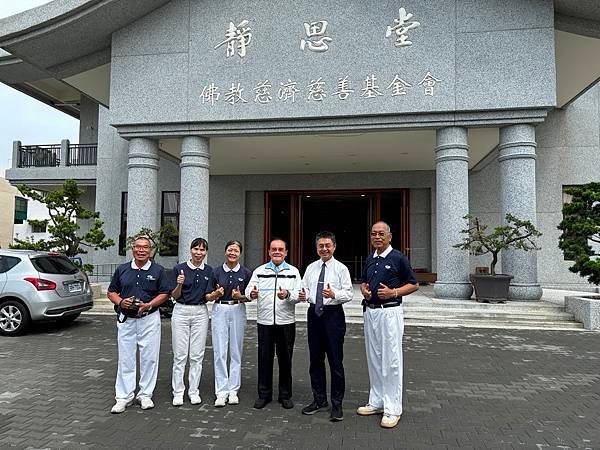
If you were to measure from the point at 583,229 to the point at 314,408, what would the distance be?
685 centimetres

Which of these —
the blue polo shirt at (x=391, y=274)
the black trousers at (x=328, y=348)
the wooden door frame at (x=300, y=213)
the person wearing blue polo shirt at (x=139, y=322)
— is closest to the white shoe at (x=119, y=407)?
the person wearing blue polo shirt at (x=139, y=322)

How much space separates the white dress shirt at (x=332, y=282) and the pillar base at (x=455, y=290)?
6.10 m

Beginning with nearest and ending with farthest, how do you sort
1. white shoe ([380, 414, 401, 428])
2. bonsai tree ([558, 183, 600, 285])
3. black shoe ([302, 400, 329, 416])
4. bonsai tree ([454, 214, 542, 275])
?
white shoe ([380, 414, 401, 428]), black shoe ([302, 400, 329, 416]), bonsai tree ([558, 183, 600, 285]), bonsai tree ([454, 214, 542, 275])

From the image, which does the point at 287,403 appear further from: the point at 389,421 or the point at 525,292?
the point at 525,292

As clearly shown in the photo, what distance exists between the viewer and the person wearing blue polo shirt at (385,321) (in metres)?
3.95

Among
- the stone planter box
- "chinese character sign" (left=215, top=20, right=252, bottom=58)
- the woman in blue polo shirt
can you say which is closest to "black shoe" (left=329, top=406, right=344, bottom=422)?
the woman in blue polo shirt

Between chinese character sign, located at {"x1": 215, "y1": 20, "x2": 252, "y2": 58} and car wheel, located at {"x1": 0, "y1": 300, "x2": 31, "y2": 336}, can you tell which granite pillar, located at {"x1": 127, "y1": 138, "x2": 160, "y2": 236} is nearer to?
chinese character sign, located at {"x1": 215, "y1": 20, "x2": 252, "y2": 58}

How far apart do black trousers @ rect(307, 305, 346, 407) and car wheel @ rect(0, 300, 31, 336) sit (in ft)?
19.1

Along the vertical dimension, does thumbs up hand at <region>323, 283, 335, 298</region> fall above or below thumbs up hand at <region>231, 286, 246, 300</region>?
above

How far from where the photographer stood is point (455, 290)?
956 centimetres

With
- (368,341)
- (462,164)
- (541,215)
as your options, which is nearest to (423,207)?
(541,215)

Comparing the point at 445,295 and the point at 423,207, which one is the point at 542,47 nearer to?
the point at 445,295

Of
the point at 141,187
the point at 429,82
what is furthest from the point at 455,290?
the point at 141,187

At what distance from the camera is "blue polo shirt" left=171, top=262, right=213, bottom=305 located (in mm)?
4395
